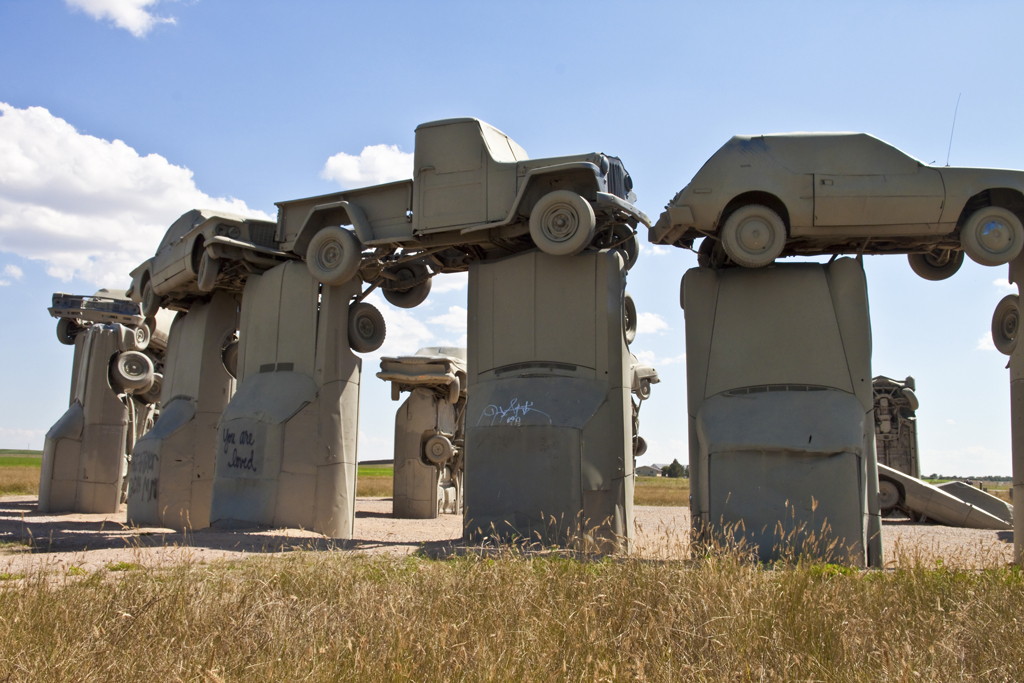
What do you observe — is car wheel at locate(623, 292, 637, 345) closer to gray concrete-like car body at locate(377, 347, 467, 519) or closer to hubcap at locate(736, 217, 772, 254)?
hubcap at locate(736, 217, 772, 254)

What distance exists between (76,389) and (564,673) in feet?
72.1

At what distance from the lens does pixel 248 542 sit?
450 inches

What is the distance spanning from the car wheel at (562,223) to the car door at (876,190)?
10.5 ft

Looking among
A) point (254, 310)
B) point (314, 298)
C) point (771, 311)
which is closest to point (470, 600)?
point (771, 311)

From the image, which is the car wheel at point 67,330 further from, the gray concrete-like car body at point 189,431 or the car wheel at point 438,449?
the car wheel at point 438,449

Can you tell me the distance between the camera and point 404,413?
23.8m

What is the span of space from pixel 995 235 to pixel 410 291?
10.5 metres

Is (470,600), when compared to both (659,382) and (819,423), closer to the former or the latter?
(819,423)

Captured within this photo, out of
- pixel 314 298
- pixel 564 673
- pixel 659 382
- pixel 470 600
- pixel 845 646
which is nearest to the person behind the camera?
pixel 564 673

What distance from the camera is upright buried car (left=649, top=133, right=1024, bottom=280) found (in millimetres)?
11133

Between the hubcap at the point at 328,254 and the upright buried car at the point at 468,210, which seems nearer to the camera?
the upright buried car at the point at 468,210

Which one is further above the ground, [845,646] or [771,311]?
[771,311]

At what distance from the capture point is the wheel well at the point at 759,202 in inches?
457

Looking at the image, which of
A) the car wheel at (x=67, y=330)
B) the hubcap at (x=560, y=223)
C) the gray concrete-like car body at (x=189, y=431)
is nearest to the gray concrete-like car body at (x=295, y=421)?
the gray concrete-like car body at (x=189, y=431)
